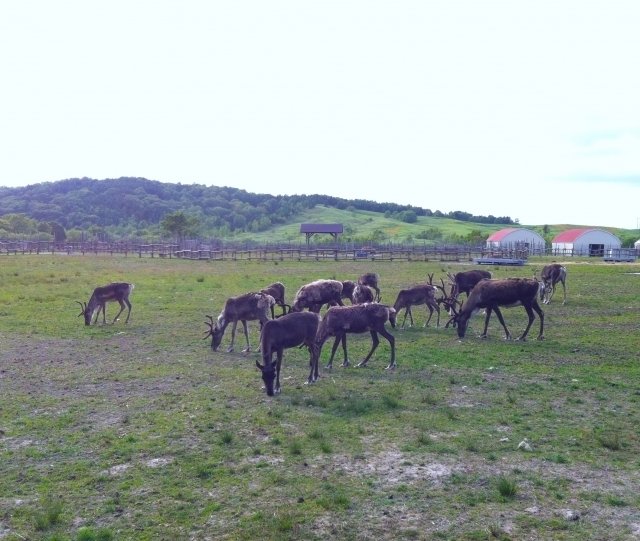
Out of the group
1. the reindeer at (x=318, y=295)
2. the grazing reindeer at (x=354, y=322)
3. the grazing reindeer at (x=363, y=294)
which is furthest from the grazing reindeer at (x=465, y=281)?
the grazing reindeer at (x=354, y=322)

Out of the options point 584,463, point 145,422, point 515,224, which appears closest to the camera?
point 584,463

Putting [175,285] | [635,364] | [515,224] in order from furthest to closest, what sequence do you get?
[515,224] < [175,285] < [635,364]

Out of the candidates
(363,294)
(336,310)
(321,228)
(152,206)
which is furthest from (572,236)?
(152,206)

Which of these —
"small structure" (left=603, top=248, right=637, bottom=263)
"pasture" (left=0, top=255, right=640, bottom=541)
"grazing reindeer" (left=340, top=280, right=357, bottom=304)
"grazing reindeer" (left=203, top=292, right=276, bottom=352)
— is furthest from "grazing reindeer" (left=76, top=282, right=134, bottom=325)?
"small structure" (left=603, top=248, right=637, bottom=263)

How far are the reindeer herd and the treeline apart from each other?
114 meters

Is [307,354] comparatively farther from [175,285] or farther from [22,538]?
[175,285]

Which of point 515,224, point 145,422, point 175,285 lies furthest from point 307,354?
point 515,224

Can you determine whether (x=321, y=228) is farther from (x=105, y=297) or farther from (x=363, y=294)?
(x=363, y=294)

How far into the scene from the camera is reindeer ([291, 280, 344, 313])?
1806 centimetres

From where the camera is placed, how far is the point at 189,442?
9.02m

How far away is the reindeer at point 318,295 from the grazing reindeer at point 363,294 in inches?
20.7

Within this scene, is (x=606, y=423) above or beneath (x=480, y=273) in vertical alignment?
beneath

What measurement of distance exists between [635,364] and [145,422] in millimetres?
10406

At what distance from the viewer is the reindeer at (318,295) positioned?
18.1m
